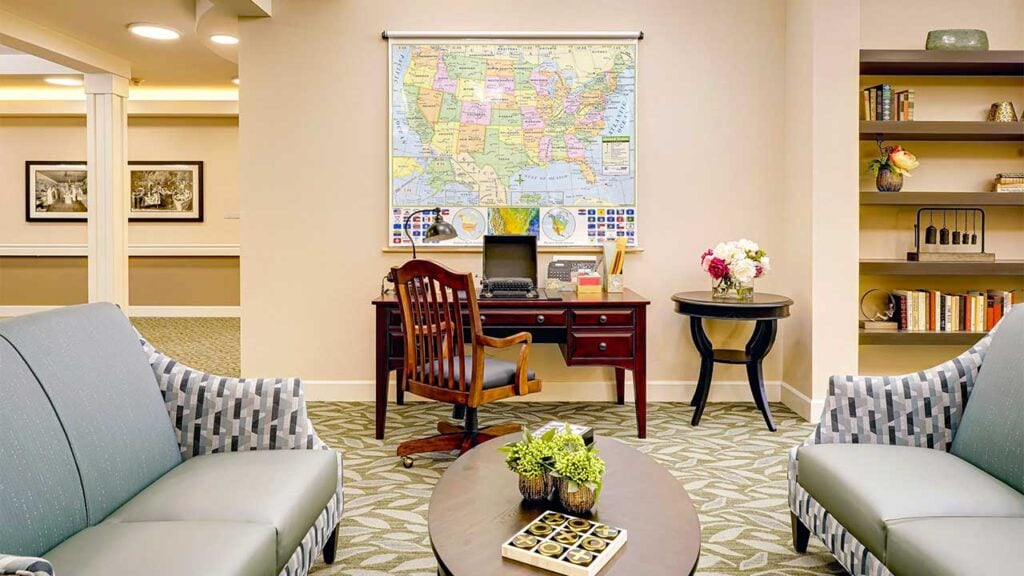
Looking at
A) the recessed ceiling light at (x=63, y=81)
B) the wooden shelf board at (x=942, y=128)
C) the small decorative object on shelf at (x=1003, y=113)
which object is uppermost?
the recessed ceiling light at (x=63, y=81)

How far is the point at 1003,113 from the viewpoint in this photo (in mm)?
4117

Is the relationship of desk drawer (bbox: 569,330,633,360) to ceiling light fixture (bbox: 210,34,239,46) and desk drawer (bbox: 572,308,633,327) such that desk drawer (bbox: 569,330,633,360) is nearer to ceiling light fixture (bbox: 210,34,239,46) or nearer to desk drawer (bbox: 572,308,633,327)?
desk drawer (bbox: 572,308,633,327)

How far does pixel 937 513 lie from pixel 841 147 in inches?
112

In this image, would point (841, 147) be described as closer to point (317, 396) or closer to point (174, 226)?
point (317, 396)

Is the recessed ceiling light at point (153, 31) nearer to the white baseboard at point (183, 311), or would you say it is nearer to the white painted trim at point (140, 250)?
the white painted trim at point (140, 250)

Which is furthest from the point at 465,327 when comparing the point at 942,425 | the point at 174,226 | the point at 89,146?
the point at 174,226

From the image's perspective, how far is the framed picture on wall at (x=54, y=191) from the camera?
8.44 meters

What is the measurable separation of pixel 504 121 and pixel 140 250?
20.2 ft

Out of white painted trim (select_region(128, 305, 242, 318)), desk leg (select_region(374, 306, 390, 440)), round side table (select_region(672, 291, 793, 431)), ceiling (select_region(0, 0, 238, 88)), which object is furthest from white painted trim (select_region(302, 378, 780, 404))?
A: white painted trim (select_region(128, 305, 242, 318))

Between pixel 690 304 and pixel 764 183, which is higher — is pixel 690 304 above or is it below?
below

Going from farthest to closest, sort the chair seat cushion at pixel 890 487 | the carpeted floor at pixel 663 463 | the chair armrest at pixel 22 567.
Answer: the carpeted floor at pixel 663 463 → the chair seat cushion at pixel 890 487 → the chair armrest at pixel 22 567

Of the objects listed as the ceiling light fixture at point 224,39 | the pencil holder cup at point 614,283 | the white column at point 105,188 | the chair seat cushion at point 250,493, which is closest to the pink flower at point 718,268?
the pencil holder cup at point 614,283

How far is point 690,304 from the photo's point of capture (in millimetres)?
3805

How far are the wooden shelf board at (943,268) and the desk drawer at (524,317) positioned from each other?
6.23 ft
